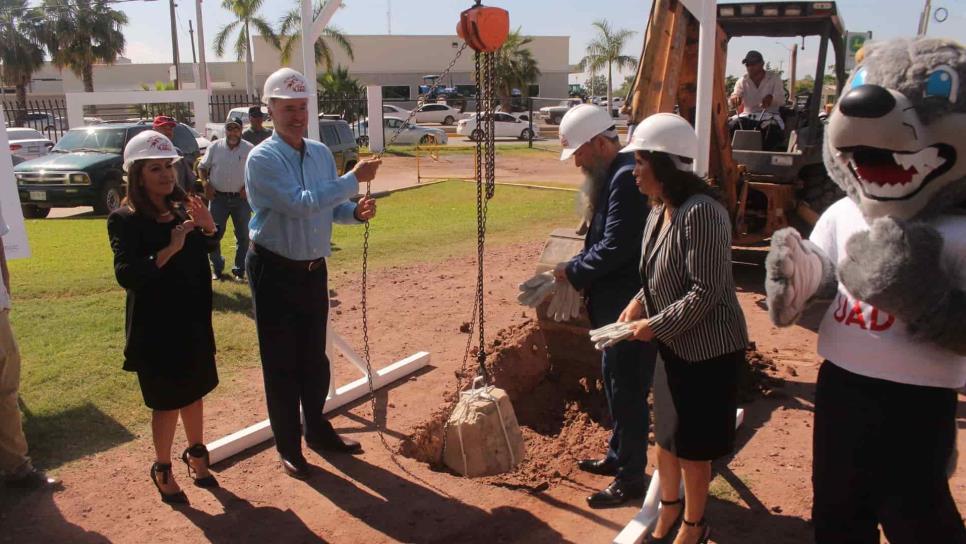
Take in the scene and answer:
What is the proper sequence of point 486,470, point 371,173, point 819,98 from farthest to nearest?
point 819,98 → point 486,470 → point 371,173

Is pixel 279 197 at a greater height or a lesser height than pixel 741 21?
lesser

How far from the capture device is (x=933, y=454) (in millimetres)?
2531

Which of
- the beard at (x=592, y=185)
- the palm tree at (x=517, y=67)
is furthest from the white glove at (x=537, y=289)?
the palm tree at (x=517, y=67)

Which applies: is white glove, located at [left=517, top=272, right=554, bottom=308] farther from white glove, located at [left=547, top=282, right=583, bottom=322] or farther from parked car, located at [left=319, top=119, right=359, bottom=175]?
parked car, located at [left=319, top=119, right=359, bottom=175]

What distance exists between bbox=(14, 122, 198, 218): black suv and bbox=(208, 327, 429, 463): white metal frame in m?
8.82

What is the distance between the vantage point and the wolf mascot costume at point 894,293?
2430mm

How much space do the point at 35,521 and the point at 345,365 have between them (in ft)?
8.85

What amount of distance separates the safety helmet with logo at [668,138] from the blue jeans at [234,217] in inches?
251

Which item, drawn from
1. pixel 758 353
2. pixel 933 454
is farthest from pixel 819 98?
pixel 933 454

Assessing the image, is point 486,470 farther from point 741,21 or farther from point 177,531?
point 741,21

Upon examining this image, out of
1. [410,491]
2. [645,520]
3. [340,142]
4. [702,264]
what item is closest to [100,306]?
[410,491]

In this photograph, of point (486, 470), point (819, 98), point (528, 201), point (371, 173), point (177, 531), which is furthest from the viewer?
point (528, 201)

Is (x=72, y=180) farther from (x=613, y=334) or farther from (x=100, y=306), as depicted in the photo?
(x=613, y=334)

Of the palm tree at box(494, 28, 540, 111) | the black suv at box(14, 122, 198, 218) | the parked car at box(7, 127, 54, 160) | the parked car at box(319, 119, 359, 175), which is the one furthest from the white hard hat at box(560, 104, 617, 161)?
the palm tree at box(494, 28, 540, 111)
